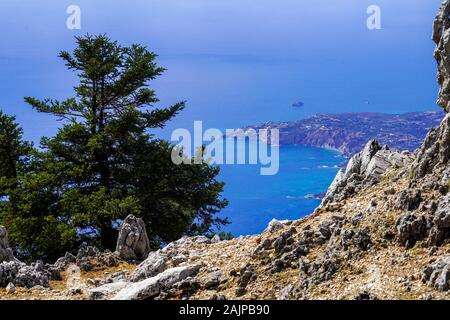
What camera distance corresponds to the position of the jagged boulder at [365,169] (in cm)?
1480

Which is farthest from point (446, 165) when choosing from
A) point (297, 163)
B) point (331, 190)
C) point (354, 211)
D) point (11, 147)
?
point (297, 163)

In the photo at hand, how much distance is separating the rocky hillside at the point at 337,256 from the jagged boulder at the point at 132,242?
69 cm

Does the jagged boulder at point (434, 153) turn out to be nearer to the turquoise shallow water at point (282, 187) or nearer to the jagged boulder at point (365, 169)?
the jagged boulder at point (365, 169)

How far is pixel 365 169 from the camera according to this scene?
15.8 m

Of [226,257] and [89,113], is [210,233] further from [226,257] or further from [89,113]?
[226,257]

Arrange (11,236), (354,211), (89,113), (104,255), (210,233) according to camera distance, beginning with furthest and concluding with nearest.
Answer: (210,233) < (89,113) < (11,236) < (104,255) < (354,211)

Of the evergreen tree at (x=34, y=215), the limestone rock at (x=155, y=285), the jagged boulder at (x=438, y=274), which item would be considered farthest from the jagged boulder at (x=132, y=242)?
the jagged boulder at (x=438, y=274)

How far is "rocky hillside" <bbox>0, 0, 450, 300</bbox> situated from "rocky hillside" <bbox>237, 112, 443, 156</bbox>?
86.9 m

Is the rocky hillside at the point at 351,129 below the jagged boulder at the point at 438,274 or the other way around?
the other way around

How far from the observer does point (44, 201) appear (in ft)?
94.8

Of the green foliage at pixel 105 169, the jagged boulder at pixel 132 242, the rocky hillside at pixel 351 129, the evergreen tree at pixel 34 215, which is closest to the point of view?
the jagged boulder at pixel 132 242

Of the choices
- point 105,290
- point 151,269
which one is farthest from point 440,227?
point 105,290

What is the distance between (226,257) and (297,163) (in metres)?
122
